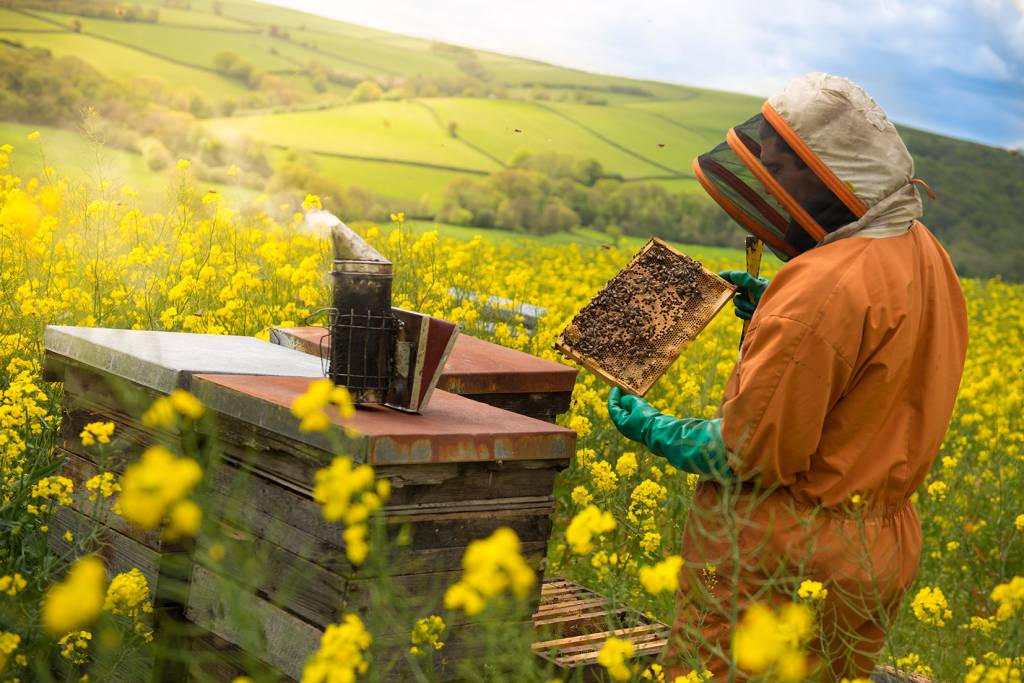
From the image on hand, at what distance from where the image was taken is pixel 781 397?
8.63 feet

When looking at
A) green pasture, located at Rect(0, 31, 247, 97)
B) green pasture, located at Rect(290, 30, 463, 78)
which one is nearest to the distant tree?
green pasture, located at Rect(290, 30, 463, 78)

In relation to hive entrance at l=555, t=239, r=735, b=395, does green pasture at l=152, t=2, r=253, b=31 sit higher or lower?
higher

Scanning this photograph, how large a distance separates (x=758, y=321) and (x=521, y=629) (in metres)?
1.02

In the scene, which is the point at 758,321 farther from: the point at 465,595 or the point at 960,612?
the point at 960,612

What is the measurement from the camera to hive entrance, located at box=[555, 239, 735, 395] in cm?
335

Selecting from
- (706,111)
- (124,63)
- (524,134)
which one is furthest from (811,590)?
(706,111)

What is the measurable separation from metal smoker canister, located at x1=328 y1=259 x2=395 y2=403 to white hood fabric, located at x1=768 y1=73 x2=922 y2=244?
1150mm

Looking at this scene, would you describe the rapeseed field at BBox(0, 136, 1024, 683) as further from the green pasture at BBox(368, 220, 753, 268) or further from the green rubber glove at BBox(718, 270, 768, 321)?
the green pasture at BBox(368, 220, 753, 268)

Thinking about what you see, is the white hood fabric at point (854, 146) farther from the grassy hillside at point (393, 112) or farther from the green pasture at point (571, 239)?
the green pasture at point (571, 239)

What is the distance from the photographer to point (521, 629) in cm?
289

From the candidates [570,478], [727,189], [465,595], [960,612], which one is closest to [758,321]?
[727,189]

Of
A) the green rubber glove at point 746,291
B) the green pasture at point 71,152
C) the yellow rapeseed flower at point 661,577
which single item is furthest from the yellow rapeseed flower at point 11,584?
the green pasture at point 71,152

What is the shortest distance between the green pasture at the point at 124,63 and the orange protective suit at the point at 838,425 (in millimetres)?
17304

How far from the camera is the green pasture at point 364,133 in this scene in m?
18.7
